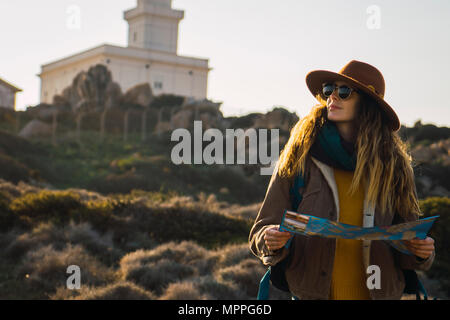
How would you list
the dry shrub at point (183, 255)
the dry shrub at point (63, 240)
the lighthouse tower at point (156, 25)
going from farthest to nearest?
the lighthouse tower at point (156, 25) → the dry shrub at point (63, 240) → the dry shrub at point (183, 255)

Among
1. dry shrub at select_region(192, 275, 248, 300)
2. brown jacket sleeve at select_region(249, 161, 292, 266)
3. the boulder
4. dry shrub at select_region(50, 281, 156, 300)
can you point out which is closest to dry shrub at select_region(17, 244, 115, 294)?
dry shrub at select_region(50, 281, 156, 300)

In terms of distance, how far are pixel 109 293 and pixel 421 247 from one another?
571cm

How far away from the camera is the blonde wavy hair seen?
303 cm

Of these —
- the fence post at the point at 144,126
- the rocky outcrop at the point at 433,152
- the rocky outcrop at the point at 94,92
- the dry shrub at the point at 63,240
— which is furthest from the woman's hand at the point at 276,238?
the rocky outcrop at the point at 94,92

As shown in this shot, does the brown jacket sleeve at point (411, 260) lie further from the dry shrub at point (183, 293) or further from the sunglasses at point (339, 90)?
the dry shrub at point (183, 293)

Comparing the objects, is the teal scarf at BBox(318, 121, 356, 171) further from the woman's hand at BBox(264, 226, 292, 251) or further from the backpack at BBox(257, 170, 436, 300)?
the woman's hand at BBox(264, 226, 292, 251)

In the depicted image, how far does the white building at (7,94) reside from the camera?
52600 millimetres

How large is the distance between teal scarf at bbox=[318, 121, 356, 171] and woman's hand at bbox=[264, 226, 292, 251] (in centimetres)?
46

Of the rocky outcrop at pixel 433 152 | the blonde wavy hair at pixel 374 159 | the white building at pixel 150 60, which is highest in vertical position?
the white building at pixel 150 60

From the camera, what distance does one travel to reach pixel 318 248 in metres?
3.01

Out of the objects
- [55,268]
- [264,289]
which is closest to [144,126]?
[55,268]

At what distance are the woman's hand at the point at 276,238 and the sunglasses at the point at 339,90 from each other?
80 cm
